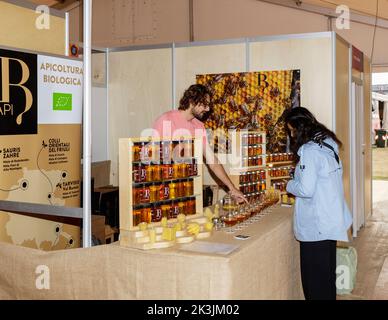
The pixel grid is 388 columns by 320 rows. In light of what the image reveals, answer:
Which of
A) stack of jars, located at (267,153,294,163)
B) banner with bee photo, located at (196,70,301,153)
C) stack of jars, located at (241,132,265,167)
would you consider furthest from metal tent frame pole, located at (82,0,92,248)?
banner with bee photo, located at (196,70,301,153)

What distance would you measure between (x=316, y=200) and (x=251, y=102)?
2666 mm

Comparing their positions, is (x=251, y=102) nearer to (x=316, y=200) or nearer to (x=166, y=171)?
(x=316, y=200)

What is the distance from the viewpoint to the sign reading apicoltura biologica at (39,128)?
3.87m

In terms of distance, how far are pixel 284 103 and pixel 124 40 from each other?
6.10 meters

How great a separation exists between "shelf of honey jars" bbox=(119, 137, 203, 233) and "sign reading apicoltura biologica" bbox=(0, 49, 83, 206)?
A: 152 centimetres

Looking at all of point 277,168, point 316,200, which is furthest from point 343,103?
point 316,200

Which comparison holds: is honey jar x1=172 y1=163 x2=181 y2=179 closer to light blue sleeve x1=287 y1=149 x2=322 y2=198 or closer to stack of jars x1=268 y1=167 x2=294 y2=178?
light blue sleeve x1=287 y1=149 x2=322 y2=198

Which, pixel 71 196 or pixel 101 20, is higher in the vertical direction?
pixel 101 20

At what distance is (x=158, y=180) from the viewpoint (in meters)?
2.84

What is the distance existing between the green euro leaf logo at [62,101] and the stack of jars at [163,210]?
5.74 ft

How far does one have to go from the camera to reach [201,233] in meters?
2.81

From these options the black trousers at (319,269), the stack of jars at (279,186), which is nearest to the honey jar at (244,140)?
the stack of jars at (279,186)
